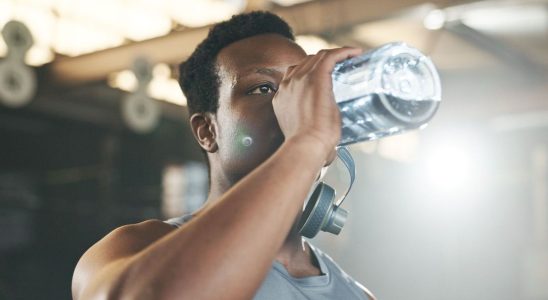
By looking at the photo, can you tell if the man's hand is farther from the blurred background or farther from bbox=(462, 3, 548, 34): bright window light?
bbox=(462, 3, 548, 34): bright window light

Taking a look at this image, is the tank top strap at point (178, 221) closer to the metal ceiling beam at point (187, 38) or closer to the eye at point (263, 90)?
the eye at point (263, 90)

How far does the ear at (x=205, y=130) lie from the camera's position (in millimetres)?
1303

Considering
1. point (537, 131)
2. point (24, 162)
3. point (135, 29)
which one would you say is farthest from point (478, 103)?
point (24, 162)

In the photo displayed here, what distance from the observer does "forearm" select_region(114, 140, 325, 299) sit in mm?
817

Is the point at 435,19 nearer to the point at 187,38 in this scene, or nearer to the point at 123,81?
the point at 187,38

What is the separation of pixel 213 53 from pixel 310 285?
483 millimetres

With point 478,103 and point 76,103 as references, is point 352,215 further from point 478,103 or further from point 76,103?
point 76,103

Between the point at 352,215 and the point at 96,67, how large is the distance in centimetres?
367

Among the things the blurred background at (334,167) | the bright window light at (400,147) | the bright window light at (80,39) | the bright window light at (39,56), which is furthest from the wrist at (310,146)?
the bright window light at (400,147)

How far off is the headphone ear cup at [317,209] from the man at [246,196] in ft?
0.31

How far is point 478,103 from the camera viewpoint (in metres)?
7.04

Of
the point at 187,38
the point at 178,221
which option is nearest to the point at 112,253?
the point at 178,221

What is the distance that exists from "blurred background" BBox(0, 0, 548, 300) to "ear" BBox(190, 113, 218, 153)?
3209 mm

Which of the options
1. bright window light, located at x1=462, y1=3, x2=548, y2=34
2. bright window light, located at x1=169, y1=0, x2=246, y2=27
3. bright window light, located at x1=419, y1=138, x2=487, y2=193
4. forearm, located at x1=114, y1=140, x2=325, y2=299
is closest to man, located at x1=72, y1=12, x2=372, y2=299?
forearm, located at x1=114, y1=140, x2=325, y2=299
